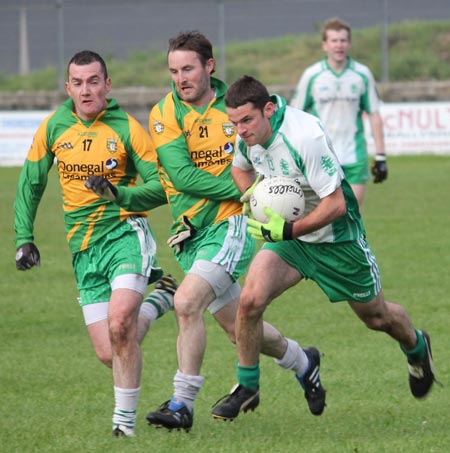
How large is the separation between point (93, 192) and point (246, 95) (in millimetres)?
1068

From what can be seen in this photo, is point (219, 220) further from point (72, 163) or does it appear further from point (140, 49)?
point (140, 49)

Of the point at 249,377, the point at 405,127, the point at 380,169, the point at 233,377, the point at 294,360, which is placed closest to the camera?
the point at 249,377

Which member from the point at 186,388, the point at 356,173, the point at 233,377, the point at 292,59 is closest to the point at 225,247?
the point at 186,388

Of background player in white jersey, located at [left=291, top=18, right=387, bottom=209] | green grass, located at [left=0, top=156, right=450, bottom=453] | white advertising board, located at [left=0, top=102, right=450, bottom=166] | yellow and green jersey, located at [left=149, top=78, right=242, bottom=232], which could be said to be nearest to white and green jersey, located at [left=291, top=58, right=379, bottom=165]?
background player in white jersey, located at [left=291, top=18, right=387, bottom=209]

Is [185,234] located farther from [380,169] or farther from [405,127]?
[405,127]

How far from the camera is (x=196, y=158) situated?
714cm

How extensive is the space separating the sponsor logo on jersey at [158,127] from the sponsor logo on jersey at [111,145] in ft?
0.91

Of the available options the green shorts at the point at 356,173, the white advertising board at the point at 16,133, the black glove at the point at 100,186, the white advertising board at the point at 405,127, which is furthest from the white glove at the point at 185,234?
the white advertising board at the point at 16,133

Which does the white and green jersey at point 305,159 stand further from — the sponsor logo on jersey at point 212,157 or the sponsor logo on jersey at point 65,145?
the sponsor logo on jersey at point 65,145

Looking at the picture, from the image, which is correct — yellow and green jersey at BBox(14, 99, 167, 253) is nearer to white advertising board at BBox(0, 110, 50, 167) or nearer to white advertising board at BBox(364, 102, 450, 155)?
white advertising board at BBox(364, 102, 450, 155)

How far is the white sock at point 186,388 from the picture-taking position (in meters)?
6.55

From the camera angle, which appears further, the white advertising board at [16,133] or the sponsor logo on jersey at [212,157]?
the white advertising board at [16,133]

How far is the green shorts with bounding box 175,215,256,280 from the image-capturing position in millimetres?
6875

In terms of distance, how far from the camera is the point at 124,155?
275 inches
